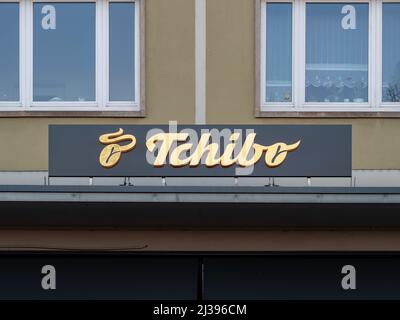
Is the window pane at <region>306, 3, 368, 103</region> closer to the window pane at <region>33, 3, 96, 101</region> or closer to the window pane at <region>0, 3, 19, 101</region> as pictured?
the window pane at <region>33, 3, 96, 101</region>

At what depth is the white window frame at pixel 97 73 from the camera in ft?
36.6

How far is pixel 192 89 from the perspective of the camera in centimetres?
1113

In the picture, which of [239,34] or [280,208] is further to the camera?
[239,34]

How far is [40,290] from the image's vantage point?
11.6 metres

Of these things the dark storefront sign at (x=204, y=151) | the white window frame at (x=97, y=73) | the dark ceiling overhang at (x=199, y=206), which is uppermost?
the white window frame at (x=97, y=73)

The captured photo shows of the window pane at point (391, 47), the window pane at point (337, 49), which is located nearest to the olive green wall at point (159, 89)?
the window pane at point (337, 49)

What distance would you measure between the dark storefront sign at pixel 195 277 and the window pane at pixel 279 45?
7.54ft

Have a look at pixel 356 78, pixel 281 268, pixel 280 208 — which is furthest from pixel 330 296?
pixel 356 78

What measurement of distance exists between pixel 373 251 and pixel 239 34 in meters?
3.25

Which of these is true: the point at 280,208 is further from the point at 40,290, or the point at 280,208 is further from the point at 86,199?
the point at 40,290

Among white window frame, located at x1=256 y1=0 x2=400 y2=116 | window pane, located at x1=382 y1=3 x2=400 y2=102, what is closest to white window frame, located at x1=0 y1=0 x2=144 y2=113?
white window frame, located at x1=256 y1=0 x2=400 y2=116

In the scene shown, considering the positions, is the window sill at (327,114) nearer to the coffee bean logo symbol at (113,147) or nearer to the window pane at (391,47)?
the window pane at (391,47)

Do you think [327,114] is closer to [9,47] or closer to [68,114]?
[68,114]
